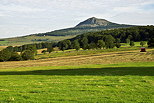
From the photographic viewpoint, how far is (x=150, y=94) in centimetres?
1406

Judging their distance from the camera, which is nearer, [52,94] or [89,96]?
[89,96]

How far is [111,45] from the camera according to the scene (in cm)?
16188

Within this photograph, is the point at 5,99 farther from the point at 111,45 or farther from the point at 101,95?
the point at 111,45

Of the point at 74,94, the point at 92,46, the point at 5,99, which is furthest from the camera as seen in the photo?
the point at 92,46

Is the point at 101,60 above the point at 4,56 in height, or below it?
above

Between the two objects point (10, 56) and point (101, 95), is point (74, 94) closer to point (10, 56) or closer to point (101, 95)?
point (101, 95)

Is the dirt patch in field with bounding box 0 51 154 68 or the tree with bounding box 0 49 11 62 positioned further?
the tree with bounding box 0 49 11 62

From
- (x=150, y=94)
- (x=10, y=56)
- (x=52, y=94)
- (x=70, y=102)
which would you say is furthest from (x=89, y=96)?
(x=10, y=56)

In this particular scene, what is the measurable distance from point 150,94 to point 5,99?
35.6ft

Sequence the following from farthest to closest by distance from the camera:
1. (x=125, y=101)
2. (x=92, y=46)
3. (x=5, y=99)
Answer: (x=92, y=46), (x=5, y=99), (x=125, y=101)

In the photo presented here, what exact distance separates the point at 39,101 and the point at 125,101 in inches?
232

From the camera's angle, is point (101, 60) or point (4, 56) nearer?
point (101, 60)

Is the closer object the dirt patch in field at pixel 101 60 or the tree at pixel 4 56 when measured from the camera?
the dirt patch in field at pixel 101 60

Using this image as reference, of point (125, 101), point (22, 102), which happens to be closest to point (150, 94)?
point (125, 101)
